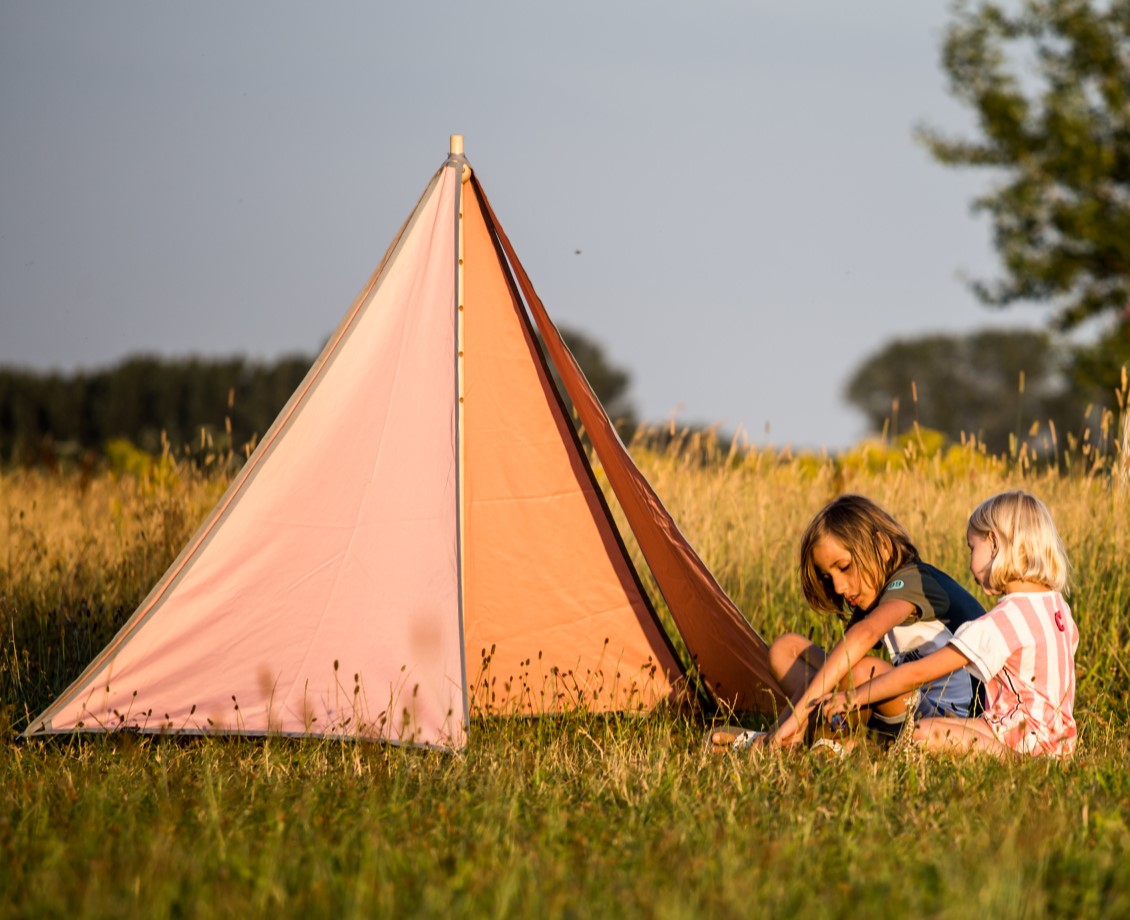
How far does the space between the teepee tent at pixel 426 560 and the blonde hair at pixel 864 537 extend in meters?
0.62

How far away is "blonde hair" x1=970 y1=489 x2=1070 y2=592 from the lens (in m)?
3.46

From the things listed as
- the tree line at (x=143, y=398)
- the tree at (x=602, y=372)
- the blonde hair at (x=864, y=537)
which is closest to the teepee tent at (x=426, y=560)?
the blonde hair at (x=864, y=537)

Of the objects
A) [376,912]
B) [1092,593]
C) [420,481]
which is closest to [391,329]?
[420,481]

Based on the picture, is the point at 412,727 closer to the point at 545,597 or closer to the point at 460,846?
the point at 460,846

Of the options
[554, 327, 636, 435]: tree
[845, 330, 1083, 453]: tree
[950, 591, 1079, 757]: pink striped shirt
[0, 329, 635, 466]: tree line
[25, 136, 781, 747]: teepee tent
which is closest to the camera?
[950, 591, 1079, 757]: pink striped shirt

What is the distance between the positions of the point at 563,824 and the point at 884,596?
1464mm

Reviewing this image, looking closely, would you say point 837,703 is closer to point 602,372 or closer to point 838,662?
point 838,662

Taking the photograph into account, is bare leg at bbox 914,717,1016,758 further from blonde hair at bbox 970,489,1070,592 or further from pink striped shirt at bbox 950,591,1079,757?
blonde hair at bbox 970,489,1070,592

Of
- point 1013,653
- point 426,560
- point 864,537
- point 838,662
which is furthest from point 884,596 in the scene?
point 426,560

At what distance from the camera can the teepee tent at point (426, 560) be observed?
3658mm

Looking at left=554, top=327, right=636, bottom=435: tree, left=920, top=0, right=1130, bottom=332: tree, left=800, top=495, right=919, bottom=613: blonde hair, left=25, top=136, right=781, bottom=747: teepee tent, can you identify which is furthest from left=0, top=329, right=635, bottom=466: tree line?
left=800, top=495, right=919, bottom=613: blonde hair

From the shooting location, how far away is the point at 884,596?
12.3 ft

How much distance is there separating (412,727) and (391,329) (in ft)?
4.31

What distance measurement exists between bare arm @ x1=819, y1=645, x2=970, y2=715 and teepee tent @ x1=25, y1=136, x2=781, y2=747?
0.94 m
